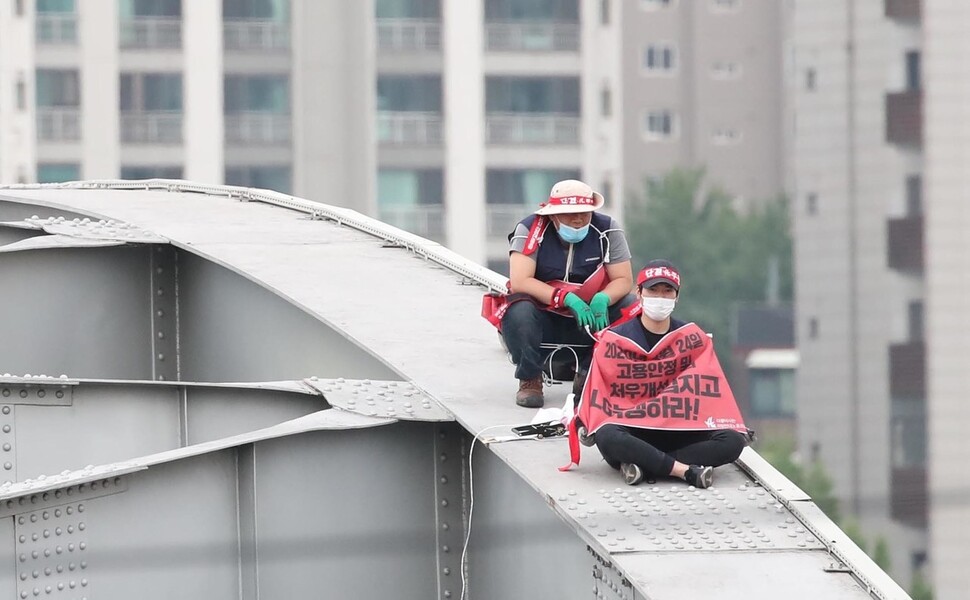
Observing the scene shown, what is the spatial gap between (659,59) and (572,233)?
351ft

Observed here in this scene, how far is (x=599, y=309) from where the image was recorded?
10953 mm

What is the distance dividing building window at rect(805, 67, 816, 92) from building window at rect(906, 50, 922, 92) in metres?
4.04

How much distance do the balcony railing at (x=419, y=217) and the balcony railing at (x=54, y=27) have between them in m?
12.4

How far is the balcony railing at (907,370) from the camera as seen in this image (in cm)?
6256

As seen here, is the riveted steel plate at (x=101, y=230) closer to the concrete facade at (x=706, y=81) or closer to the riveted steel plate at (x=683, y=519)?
the riveted steel plate at (x=683, y=519)

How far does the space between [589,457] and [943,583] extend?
172 feet

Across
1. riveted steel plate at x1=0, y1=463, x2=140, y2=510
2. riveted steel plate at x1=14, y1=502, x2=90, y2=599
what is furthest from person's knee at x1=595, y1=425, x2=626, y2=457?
riveted steel plate at x1=14, y1=502, x2=90, y2=599

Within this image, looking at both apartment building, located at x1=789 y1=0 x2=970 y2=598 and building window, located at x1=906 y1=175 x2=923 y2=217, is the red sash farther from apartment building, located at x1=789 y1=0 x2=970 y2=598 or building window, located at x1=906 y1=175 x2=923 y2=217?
building window, located at x1=906 y1=175 x2=923 y2=217

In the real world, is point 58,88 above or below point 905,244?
above

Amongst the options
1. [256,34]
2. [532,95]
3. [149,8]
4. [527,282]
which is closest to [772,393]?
[532,95]

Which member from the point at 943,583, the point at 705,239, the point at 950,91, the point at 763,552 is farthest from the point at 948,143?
the point at 763,552

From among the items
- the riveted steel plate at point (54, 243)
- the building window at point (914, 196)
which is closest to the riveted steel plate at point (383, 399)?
the riveted steel plate at point (54, 243)

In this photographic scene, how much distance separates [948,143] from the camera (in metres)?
59.5

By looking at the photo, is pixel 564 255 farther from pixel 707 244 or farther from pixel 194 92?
pixel 707 244
